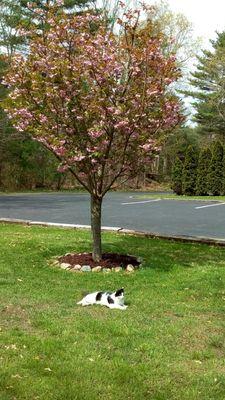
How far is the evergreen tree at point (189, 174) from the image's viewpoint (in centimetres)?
2619

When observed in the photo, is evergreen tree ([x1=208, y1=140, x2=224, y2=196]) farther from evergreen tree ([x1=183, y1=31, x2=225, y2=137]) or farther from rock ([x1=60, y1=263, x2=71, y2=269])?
rock ([x1=60, y1=263, x2=71, y2=269])

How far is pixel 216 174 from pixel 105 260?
1888cm

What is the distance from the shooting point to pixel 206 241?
9703 millimetres

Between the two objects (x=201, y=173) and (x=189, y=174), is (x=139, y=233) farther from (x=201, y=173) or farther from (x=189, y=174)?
(x=189, y=174)

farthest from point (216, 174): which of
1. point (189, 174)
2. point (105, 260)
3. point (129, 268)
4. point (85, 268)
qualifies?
point (85, 268)

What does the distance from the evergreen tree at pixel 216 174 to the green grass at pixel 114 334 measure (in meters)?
18.1

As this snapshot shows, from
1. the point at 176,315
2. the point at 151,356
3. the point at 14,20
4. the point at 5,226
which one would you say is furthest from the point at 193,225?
the point at 14,20

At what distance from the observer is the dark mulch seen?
7.41 m

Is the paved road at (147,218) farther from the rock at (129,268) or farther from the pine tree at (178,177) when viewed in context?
the pine tree at (178,177)

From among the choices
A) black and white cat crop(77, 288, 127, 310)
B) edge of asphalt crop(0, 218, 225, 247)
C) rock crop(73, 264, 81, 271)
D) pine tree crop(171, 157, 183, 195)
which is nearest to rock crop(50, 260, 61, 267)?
rock crop(73, 264, 81, 271)

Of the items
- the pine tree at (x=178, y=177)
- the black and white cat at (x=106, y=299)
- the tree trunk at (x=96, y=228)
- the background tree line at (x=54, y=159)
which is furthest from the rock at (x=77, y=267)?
the pine tree at (x=178, y=177)

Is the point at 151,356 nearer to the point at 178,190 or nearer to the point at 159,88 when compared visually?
the point at 159,88

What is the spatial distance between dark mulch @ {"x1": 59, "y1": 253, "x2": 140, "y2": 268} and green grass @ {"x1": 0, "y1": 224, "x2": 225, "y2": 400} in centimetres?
28

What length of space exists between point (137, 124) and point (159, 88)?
0.61 metres
